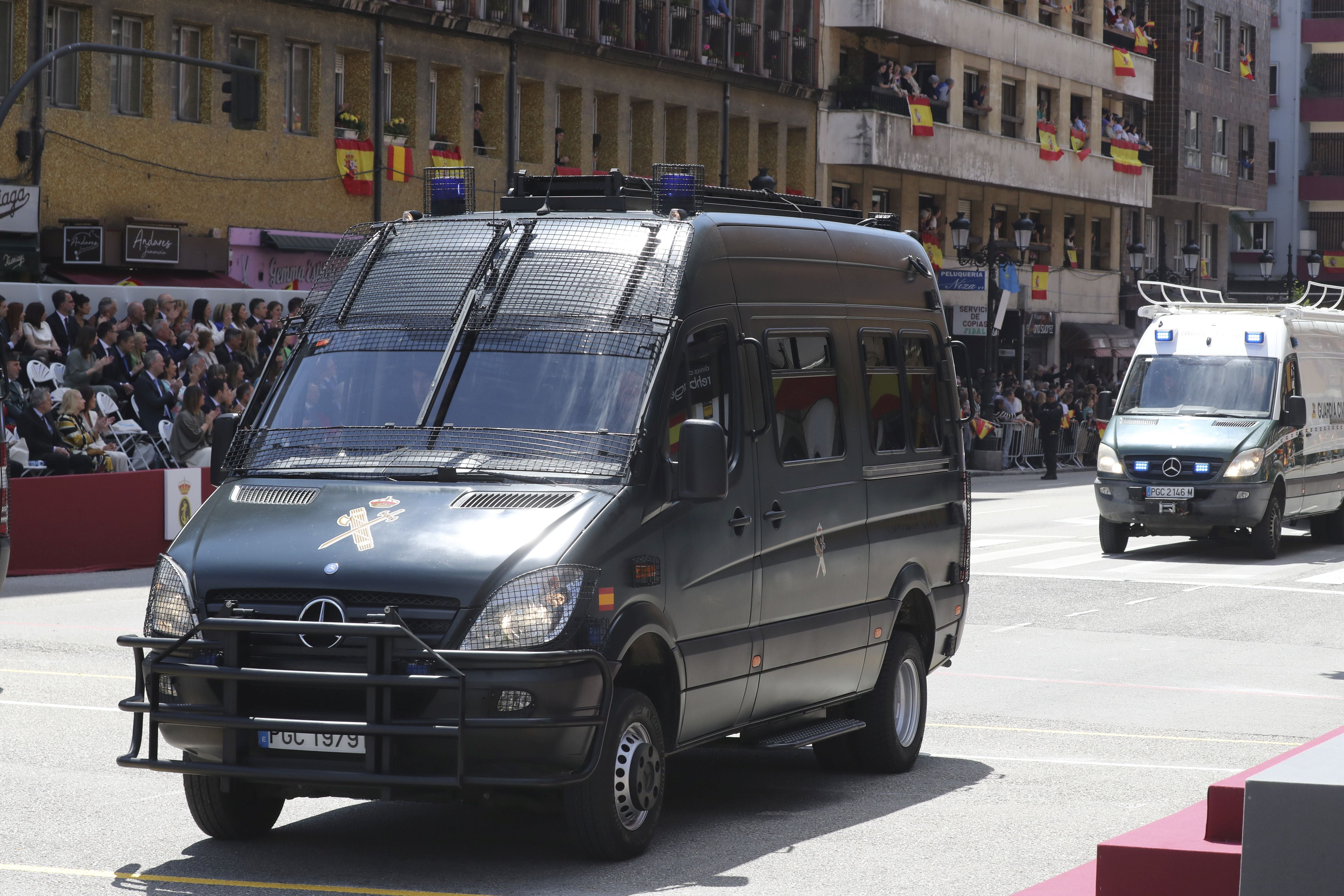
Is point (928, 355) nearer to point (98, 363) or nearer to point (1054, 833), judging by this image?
point (1054, 833)

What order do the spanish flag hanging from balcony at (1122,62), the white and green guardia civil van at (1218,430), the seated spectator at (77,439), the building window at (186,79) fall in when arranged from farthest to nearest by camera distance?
the spanish flag hanging from balcony at (1122,62) < the building window at (186,79) < the white and green guardia civil van at (1218,430) < the seated spectator at (77,439)

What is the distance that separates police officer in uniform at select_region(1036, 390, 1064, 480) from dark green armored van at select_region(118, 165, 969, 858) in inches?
1292

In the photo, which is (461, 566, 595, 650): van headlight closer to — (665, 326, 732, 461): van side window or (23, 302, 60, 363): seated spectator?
(665, 326, 732, 461): van side window

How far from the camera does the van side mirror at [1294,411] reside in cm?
2314

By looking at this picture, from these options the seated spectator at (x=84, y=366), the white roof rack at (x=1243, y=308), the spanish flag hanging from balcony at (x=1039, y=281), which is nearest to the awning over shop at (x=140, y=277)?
the seated spectator at (x=84, y=366)

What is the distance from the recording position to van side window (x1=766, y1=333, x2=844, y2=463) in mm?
8961

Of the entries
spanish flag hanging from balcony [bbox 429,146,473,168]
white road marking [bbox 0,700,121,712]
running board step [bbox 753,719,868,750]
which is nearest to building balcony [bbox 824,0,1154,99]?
spanish flag hanging from balcony [bbox 429,146,473,168]

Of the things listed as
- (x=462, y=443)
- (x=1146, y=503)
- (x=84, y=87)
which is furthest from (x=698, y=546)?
(x=84, y=87)

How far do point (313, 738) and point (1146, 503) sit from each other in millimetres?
16768

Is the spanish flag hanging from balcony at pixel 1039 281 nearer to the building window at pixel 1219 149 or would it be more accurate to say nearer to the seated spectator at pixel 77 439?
Answer: the building window at pixel 1219 149

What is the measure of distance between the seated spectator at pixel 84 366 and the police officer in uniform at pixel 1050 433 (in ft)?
78.2

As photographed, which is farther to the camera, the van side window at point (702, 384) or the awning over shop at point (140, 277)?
the awning over shop at point (140, 277)

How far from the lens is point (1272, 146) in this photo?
87812 mm

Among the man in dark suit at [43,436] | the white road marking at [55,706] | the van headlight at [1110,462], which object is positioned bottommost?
the white road marking at [55,706]
